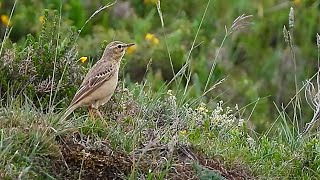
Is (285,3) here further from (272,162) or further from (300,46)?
(272,162)

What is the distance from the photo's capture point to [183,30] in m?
12.4

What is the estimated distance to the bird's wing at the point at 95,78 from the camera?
716cm

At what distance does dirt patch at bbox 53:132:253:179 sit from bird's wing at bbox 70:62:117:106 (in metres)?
0.82

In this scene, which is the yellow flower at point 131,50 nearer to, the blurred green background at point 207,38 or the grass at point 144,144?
the blurred green background at point 207,38

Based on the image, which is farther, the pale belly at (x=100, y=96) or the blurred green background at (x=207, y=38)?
Answer: the blurred green background at (x=207, y=38)

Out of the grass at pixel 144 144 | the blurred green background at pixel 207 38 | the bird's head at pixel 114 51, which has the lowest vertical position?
the blurred green background at pixel 207 38

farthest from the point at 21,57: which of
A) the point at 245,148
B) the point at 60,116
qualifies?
the point at 245,148

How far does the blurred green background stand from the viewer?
11734 millimetres

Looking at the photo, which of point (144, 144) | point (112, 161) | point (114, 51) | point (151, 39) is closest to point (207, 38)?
point (151, 39)

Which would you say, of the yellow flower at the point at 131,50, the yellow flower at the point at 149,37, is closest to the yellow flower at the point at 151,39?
the yellow flower at the point at 149,37

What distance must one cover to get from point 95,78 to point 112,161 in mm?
1186

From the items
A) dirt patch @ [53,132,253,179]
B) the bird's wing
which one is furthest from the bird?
dirt patch @ [53,132,253,179]

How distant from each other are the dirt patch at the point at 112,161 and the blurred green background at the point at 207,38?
443 cm

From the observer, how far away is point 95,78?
7.25 m
